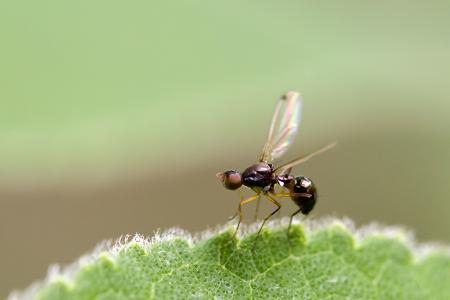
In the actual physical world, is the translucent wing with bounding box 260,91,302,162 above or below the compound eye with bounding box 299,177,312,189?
above

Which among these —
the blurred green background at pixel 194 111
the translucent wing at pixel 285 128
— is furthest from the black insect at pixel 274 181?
the blurred green background at pixel 194 111

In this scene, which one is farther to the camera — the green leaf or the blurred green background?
the blurred green background

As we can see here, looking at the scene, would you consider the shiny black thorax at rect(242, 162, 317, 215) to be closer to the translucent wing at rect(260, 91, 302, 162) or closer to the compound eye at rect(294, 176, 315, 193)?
the compound eye at rect(294, 176, 315, 193)

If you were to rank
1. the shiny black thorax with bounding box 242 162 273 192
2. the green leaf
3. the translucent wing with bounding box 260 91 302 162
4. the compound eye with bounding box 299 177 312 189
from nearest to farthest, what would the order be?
the green leaf < the shiny black thorax with bounding box 242 162 273 192 < the compound eye with bounding box 299 177 312 189 < the translucent wing with bounding box 260 91 302 162

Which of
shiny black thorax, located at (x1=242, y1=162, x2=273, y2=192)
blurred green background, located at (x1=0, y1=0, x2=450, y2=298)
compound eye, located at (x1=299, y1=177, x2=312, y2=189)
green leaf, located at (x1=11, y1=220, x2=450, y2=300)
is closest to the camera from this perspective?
green leaf, located at (x1=11, y1=220, x2=450, y2=300)

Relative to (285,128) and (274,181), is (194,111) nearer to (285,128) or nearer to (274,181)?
(285,128)

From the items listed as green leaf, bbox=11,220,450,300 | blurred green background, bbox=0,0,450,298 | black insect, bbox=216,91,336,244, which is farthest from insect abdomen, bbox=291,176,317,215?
blurred green background, bbox=0,0,450,298

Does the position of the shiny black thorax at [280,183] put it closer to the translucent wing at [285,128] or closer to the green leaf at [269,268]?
the translucent wing at [285,128]

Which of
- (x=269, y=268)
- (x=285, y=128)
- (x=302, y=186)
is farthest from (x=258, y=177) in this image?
(x=269, y=268)

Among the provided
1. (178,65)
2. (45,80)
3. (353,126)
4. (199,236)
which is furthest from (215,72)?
(199,236)
